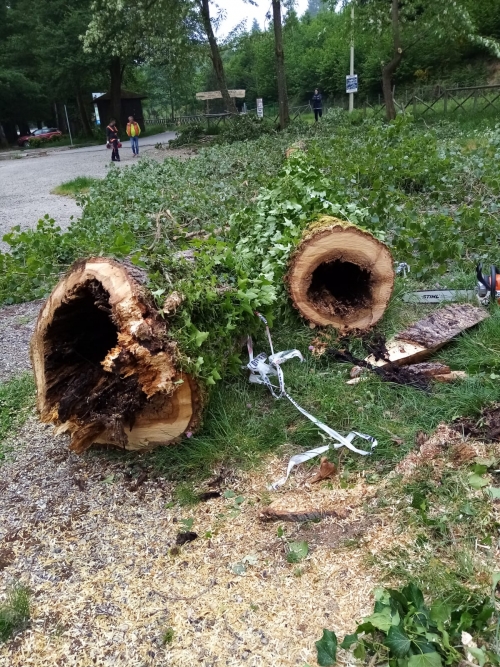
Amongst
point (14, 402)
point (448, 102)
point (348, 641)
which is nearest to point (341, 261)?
point (14, 402)

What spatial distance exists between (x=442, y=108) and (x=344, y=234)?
755 inches

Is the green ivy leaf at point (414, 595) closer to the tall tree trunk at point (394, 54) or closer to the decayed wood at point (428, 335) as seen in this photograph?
the decayed wood at point (428, 335)

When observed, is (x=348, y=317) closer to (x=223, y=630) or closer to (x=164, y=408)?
(x=164, y=408)

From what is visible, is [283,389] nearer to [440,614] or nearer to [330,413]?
[330,413]

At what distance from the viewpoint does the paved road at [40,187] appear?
1040 centimetres

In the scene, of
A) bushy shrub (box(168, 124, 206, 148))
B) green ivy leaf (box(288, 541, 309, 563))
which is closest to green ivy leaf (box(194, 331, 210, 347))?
green ivy leaf (box(288, 541, 309, 563))

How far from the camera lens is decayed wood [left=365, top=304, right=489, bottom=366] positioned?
356 centimetres

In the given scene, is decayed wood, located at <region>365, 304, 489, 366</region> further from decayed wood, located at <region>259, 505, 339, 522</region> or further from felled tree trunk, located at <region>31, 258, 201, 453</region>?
felled tree trunk, located at <region>31, 258, 201, 453</region>

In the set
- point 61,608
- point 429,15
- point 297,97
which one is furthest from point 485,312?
point 297,97

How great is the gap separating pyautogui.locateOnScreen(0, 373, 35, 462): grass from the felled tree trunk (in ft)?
2.15

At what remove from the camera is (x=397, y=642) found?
173cm

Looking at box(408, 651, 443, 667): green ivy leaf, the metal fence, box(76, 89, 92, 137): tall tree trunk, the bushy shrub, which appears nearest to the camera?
box(408, 651, 443, 667): green ivy leaf

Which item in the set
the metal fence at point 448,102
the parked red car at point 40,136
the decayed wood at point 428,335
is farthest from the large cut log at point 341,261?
the parked red car at point 40,136

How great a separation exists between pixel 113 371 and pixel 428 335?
2.05 m
